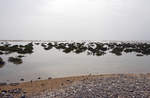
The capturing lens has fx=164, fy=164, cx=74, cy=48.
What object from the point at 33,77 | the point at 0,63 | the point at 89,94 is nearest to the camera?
the point at 89,94

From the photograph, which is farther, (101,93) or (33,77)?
(33,77)

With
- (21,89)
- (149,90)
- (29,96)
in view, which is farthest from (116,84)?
(21,89)

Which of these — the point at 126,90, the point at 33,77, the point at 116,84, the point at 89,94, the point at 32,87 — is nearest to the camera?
the point at 89,94

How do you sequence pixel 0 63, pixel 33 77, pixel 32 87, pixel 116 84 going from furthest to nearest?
pixel 0 63 → pixel 33 77 → pixel 32 87 → pixel 116 84

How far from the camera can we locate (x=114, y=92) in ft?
24.3

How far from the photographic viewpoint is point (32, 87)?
31.3ft

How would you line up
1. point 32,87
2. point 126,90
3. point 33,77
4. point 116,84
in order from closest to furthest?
point 126,90 → point 116,84 → point 32,87 → point 33,77

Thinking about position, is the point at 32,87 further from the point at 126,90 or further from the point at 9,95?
the point at 126,90

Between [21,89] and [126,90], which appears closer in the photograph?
[126,90]

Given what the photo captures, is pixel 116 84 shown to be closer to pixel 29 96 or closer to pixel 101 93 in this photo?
pixel 101 93

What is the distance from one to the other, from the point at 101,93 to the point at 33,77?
712 cm

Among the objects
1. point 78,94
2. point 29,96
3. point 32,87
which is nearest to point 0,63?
point 32,87

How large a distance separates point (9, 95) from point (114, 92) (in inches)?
199

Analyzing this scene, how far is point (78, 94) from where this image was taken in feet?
23.9
